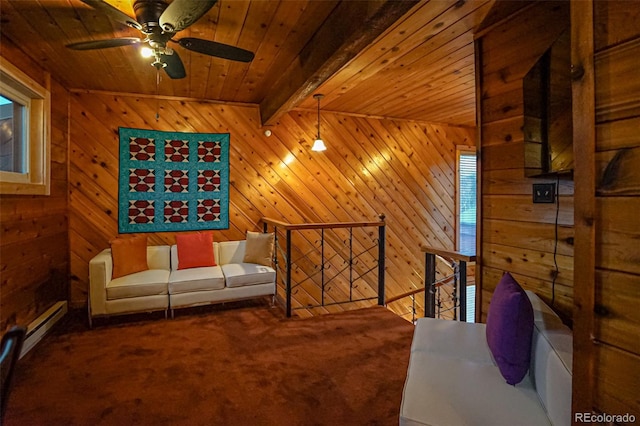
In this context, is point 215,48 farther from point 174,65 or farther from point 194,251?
point 194,251

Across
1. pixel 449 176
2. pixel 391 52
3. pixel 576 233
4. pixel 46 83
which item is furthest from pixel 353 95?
pixel 576 233

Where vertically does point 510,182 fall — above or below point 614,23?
below

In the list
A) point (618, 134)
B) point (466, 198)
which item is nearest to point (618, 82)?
point (618, 134)

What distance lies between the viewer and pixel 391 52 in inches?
99.0

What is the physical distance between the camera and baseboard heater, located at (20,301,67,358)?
2.59 metres

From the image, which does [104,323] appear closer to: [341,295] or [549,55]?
[341,295]

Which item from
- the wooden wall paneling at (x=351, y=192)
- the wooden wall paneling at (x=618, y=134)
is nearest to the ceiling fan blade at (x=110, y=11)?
the wooden wall paneling at (x=618, y=134)

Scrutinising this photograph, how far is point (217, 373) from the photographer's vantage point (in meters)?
2.25

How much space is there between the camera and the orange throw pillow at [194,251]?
11.9 ft

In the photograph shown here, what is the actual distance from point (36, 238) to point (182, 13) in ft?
8.44

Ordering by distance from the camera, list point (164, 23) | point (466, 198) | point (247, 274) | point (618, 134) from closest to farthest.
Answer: point (618, 134) → point (164, 23) → point (247, 274) → point (466, 198)

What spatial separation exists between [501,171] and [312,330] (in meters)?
2.06

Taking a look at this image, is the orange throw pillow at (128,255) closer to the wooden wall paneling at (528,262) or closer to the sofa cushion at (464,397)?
the sofa cushion at (464,397)

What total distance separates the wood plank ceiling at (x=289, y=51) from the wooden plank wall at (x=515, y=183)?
0.94 ft
